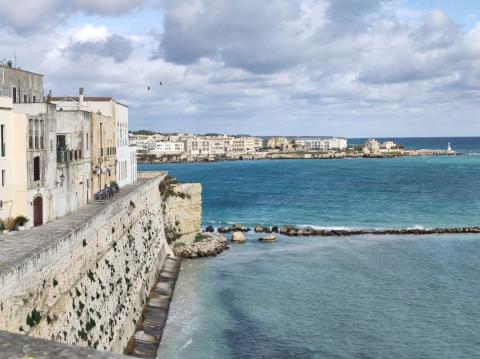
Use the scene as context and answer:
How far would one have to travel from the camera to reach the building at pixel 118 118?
41.3 m

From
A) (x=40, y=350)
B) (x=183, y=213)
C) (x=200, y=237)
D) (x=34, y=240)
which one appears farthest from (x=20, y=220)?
(x=200, y=237)

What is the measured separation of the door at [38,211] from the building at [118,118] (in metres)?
14.4

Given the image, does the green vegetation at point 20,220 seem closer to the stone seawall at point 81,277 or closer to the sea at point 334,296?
the stone seawall at point 81,277

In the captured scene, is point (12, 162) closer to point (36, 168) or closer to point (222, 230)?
point (36, 168)

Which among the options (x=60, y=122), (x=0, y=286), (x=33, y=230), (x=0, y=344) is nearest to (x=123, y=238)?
(x=33, y=230)

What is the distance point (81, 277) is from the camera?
70.3 ft

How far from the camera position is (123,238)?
30.2m

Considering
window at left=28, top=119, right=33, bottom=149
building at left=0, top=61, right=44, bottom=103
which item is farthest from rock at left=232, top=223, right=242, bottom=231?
window at left=28, top=119, right=33, bottom=149

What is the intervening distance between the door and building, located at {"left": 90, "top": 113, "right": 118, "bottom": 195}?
954 cm

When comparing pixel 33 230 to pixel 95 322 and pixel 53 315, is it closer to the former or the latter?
pixel 95 322

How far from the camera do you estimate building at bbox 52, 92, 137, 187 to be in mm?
41281

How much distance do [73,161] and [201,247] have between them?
717 inches

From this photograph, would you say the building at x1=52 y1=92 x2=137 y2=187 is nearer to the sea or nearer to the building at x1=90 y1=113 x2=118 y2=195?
the building at x1=90 y1=113 x2=118 y2=195

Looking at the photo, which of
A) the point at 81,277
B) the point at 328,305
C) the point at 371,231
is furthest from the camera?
the point at 371,231
